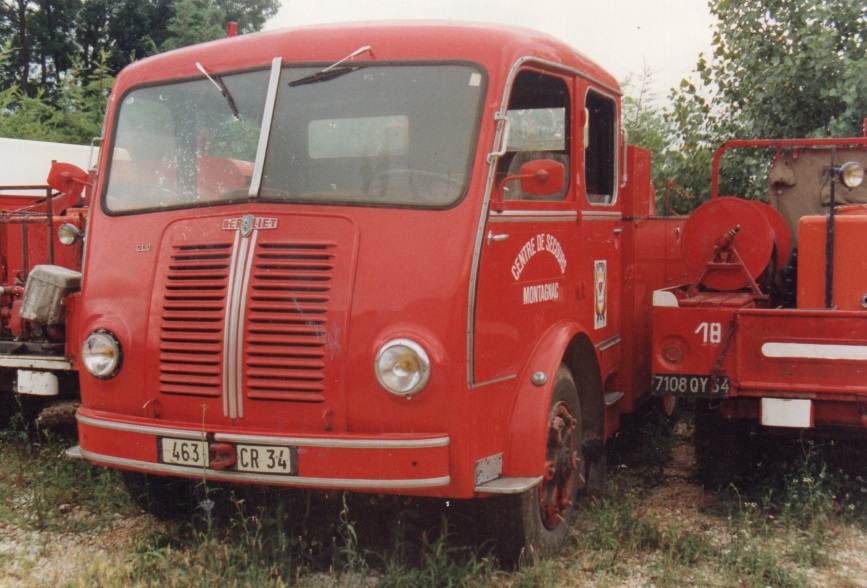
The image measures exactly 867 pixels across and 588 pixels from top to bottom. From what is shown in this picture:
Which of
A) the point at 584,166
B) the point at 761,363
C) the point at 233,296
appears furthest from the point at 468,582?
the point at 584,166

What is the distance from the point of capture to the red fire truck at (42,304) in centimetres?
571

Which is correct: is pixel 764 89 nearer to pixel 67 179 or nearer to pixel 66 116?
pixel 67 179

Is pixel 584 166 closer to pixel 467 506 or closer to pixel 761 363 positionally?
pixel 761 363

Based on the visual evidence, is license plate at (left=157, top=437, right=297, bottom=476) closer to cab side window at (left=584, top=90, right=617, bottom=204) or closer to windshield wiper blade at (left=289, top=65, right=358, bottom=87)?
windshield wiper blade at (left=289, top=65, right=358, bottom=87)

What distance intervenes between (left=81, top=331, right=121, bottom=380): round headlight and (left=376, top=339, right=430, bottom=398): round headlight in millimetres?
1296

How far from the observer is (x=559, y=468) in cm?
468

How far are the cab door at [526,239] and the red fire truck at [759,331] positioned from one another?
763 millimetres

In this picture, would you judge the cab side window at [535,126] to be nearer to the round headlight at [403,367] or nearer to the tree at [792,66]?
the round headlight at [403,367]

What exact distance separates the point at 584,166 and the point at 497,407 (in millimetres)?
1695

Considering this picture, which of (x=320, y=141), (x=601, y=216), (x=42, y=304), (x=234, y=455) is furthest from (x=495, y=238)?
(x=42, y=304)

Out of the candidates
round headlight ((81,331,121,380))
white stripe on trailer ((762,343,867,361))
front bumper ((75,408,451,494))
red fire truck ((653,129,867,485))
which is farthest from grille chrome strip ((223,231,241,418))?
white stripe on trailer ((762,343,867,361))

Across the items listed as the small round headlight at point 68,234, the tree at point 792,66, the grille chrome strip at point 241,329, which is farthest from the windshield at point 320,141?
the tree at point 792,66

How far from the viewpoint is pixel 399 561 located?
14.5ft

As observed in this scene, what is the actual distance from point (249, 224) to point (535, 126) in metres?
1.60
